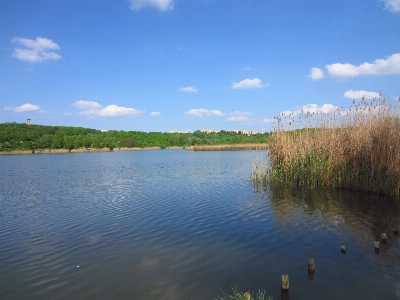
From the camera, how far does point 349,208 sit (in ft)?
32.4

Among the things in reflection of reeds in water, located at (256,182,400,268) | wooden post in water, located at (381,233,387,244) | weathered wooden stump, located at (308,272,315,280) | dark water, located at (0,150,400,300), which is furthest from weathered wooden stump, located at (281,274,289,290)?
wooden post in water, located at (381,233,387,244)

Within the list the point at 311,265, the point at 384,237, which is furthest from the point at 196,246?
the point at 384,237

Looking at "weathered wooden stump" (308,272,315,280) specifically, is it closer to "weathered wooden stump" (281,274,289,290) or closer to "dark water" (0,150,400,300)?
"dark water" (0,150,400,300)

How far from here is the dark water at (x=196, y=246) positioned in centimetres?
487

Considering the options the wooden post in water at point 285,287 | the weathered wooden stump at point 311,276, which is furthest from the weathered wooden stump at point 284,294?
the weathered wooden stump at point 311,276

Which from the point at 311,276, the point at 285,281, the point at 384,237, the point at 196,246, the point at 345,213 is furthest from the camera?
the point at 345,213

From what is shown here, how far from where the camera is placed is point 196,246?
6.71 meters

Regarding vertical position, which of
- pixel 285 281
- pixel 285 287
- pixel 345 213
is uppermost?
pixel 285 281

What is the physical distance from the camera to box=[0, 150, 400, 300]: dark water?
192 inches

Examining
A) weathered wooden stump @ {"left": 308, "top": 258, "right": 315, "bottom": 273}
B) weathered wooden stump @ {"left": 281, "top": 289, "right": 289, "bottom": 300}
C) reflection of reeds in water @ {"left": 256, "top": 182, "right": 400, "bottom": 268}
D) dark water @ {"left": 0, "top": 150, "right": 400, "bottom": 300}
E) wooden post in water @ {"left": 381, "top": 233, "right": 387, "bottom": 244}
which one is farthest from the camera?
reflection of reeds in water @ {"left": 256, "top": 182, "right": 400, "bottom": 268}

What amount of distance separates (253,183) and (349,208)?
6.32 m

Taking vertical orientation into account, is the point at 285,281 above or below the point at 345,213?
above

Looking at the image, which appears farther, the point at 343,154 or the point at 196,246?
the point at 343,154

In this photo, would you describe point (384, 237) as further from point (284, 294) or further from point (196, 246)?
point (196, 246)
